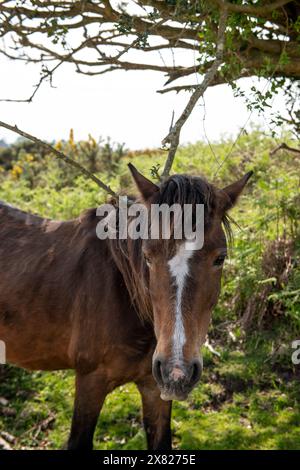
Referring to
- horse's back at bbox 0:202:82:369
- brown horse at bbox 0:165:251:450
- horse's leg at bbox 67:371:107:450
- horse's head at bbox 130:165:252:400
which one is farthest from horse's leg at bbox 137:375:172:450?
horse's head at bbox 130:165:252:400

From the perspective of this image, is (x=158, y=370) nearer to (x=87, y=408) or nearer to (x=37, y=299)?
(x=87, y=408)

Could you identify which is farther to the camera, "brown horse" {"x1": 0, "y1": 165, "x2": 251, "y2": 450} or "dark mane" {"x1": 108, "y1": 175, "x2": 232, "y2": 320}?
"dark mane" {"x1": 108, "y1": 175, "x2": 232, "y2": 320}

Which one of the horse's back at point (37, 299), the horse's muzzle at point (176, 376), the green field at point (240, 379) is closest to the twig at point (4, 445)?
the green field at point (240, 379)

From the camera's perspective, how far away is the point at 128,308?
386 centimetres

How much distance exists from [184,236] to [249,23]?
193cm

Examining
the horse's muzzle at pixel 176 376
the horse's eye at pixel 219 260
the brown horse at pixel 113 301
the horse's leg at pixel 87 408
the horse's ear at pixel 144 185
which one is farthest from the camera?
the horse's leg at pixel 87 408

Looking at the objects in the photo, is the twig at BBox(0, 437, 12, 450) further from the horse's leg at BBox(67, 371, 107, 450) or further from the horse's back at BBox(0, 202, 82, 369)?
the horse's leg at BBox(67, 371, 107, 450)

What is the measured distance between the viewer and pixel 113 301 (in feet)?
12.7

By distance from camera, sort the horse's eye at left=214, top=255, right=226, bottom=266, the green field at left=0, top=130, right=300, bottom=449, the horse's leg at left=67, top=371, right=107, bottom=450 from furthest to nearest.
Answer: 1. the green field at left=0, top=130, right=300, bottom=449
2. the horse's leg at left=67, top=371, right=107, bottom=450
3. the horse's eye at left=214, top=255, right=226, bottom=266

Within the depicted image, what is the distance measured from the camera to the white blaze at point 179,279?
2.62 meters

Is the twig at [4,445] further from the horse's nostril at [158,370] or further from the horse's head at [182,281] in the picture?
the horse's nostril at [158,370]

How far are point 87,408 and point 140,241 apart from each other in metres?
1.23

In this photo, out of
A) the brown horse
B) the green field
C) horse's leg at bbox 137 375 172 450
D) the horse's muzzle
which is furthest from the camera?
the green field

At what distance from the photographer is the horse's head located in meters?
2.61
